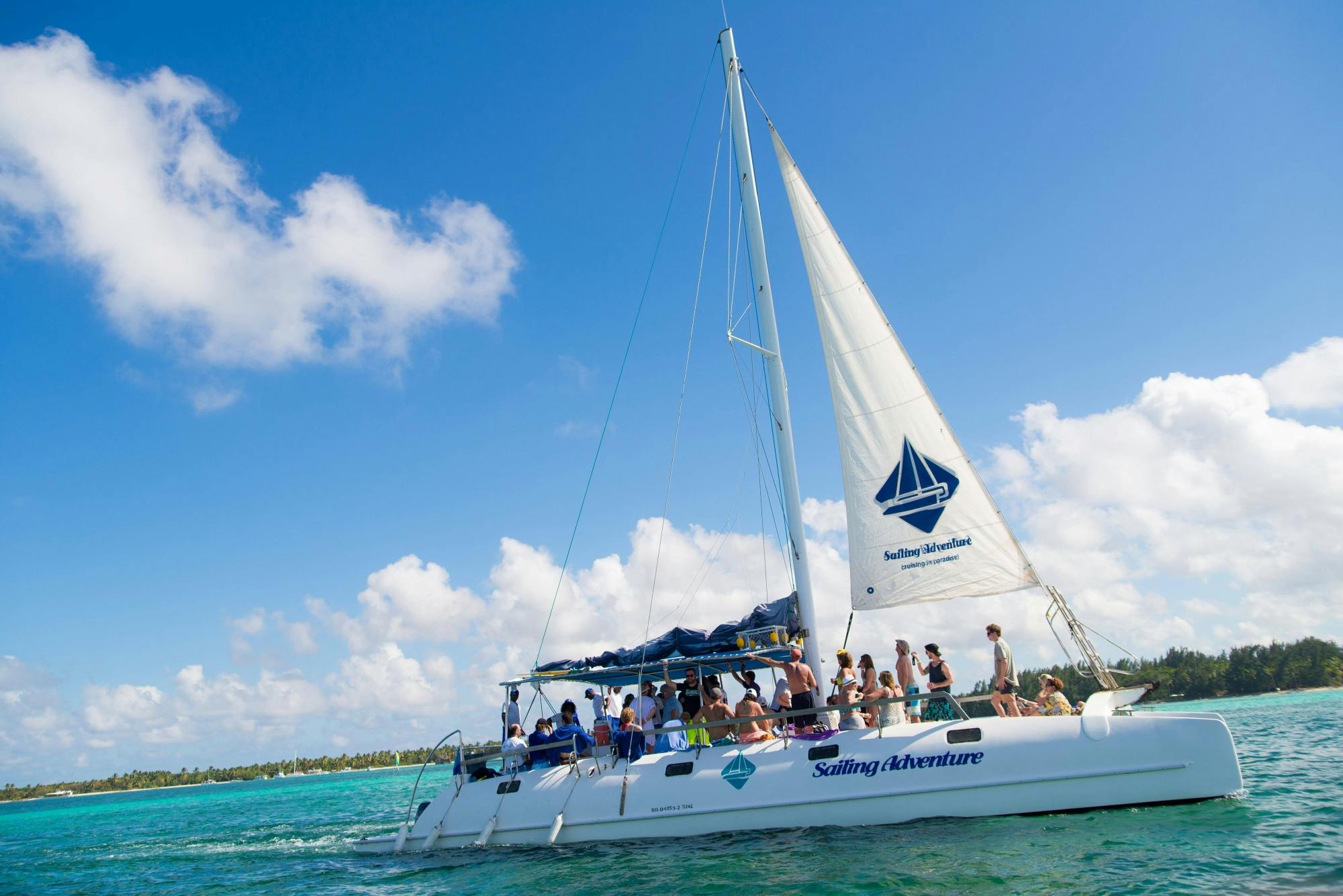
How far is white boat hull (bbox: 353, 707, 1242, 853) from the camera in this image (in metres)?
11.2

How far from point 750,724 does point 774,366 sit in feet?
23.3

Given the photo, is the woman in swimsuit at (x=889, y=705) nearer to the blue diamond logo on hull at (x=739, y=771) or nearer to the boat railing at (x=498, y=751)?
the blue diamond logo on hull at (x=739, y=771)

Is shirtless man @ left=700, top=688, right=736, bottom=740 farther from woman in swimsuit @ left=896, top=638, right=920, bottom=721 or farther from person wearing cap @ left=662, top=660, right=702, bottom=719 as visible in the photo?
woman in swimsuit @ left=896, top=638, right=920, bottom=721

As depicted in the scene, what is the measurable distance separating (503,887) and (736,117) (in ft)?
51.7

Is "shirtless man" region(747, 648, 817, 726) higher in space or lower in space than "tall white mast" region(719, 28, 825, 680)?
lower

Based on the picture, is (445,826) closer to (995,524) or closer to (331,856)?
(331,856)

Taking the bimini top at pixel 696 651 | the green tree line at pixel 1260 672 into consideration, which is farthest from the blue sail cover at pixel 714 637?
the green tree line at pixel 1260 672

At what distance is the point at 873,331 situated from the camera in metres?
15.4

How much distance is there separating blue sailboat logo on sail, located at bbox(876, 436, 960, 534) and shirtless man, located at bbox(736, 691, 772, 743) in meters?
4.32

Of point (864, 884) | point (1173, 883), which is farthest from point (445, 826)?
point (1173, 883)

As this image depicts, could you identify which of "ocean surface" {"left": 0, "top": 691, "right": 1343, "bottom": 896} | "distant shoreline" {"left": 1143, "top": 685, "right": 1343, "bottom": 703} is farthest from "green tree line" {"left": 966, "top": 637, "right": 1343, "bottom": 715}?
"ocean surface" {"left": 0, "top": 691, "right": 1343, "bottom": 896}

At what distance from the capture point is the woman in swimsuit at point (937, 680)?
13195 mm

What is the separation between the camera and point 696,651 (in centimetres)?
1606

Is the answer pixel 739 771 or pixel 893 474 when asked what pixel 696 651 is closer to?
pixel 739 771
